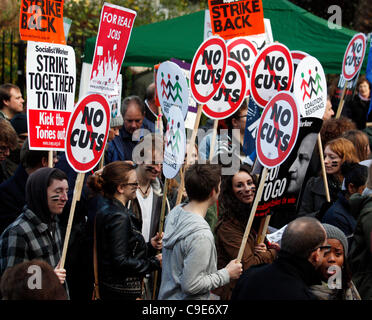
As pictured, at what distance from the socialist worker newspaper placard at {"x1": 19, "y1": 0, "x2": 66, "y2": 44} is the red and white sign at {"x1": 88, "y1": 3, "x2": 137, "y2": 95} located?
2.01 ft

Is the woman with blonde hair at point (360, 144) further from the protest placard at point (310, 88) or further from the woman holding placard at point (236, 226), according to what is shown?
the woman holding placard at point (236, 226)

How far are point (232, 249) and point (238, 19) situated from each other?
270cm

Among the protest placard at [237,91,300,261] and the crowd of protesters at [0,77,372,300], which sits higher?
the protest placard at [237,91,300,261]

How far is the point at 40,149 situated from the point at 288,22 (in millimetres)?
6041

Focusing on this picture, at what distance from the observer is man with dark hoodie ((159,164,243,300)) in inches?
170

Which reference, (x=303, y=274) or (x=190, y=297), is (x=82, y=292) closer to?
(x=190, y=297)

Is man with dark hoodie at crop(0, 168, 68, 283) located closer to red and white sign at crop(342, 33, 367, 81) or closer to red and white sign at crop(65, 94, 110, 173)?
red and white sign at crop(65, 94, 110, 173)

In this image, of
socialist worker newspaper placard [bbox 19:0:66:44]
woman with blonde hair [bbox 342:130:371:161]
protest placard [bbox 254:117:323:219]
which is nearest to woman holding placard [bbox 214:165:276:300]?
protest placard [bbox 254:117:323:219]

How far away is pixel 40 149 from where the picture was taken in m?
5.85

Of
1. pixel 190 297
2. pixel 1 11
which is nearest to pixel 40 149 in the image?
pixel 190 297

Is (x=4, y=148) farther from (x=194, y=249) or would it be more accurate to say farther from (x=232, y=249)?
(x=194, y=249)

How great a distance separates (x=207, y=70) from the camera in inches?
236

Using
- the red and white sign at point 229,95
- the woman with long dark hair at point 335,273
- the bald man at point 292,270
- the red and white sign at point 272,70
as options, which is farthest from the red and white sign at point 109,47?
the bald man at point 292,270

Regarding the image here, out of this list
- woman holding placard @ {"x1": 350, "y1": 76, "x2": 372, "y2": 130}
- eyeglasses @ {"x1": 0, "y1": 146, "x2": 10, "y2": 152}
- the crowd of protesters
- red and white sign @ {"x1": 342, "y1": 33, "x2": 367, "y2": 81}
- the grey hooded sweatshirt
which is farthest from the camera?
woman holding placard @ {"x1": 350, "y1": 76, "x2": 372, "y2": 130}
